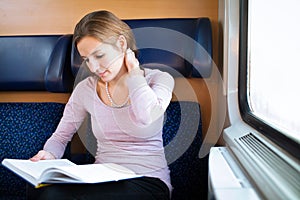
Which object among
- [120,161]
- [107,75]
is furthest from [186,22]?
[120,161]

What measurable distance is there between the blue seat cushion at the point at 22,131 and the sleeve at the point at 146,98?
2.37 feet

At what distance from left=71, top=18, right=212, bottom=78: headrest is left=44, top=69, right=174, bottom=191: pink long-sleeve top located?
27 cm

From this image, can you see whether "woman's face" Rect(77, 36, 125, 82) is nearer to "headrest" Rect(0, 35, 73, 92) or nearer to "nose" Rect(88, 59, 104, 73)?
"nose" Rect(88, 59, 104, 73)

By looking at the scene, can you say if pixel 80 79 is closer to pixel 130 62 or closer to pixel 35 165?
pixel 130 62

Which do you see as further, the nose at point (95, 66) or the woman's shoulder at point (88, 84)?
the woman's shoulder at point (88, 84)

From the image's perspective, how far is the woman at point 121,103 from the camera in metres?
1.29

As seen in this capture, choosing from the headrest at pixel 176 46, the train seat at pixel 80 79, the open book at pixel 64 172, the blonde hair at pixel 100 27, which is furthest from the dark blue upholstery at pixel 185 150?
the blonde hair at pixel 100 27

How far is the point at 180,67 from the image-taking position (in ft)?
5.65

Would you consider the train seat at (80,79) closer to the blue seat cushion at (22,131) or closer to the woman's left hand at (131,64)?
the blue seat cushion at (22,131)

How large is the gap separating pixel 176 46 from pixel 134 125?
0.52 meters

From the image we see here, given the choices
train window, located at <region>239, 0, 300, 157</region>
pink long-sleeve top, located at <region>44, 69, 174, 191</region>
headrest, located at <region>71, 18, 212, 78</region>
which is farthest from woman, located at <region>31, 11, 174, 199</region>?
train window, located at <region>239, 0, 300, 157</region>

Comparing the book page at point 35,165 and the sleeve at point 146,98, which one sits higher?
the sleeve at point 146,98

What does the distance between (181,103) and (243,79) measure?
37 centimetres

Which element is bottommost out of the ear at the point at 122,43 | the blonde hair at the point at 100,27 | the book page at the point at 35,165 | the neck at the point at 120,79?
the book page at the point at 35,165
